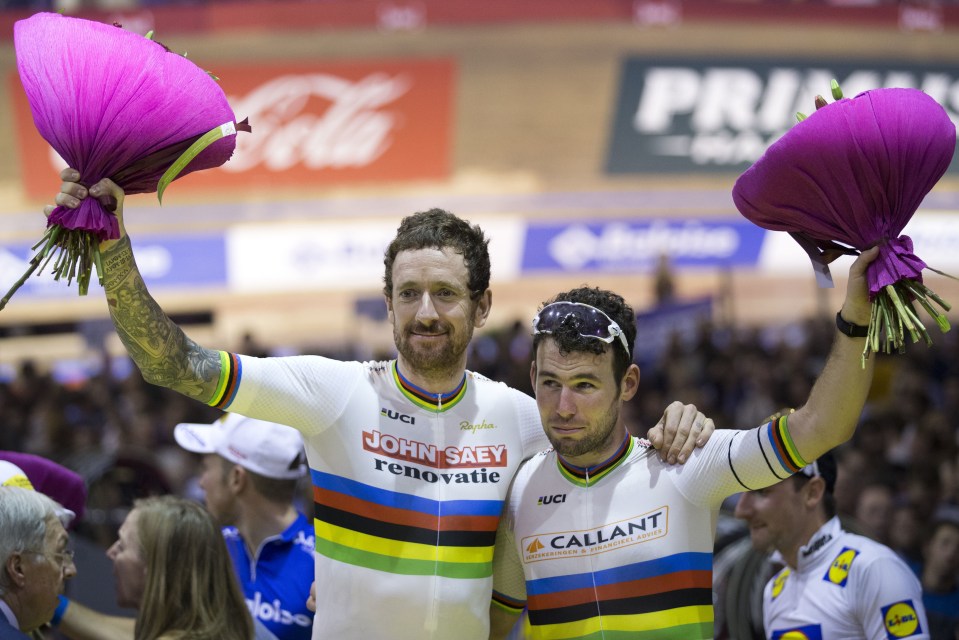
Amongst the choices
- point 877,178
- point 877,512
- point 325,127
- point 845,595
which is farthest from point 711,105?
point 877,178

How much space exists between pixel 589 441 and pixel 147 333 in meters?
1.24

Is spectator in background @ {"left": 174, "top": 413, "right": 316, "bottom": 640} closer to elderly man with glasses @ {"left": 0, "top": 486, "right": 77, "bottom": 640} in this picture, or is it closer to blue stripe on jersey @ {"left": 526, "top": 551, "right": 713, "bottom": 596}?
elderly man with glasses @ {"left": 0, "top": 486, "right": 77, "bottom": 640}

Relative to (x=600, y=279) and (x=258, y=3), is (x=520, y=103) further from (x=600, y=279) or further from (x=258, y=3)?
(x=258, y=3)

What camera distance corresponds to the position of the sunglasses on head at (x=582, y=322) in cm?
331

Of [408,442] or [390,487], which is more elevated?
[408,442]

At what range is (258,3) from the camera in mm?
→ 15359

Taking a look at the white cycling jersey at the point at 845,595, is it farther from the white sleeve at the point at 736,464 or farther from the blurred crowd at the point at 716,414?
the blurred crowd at the point at 716,414

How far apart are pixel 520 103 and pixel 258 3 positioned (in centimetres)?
390

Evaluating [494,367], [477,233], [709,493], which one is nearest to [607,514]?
[709,493]

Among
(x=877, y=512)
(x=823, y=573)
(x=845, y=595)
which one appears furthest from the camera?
(x=877, y=512)

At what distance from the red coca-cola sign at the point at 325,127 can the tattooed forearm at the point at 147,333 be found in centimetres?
1270

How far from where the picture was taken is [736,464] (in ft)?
10.6

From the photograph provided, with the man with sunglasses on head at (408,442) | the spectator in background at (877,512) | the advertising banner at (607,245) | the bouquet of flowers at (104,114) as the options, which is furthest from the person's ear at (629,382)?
the advertising banner at (607,245)

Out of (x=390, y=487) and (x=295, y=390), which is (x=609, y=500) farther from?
(x=295, y=390)
